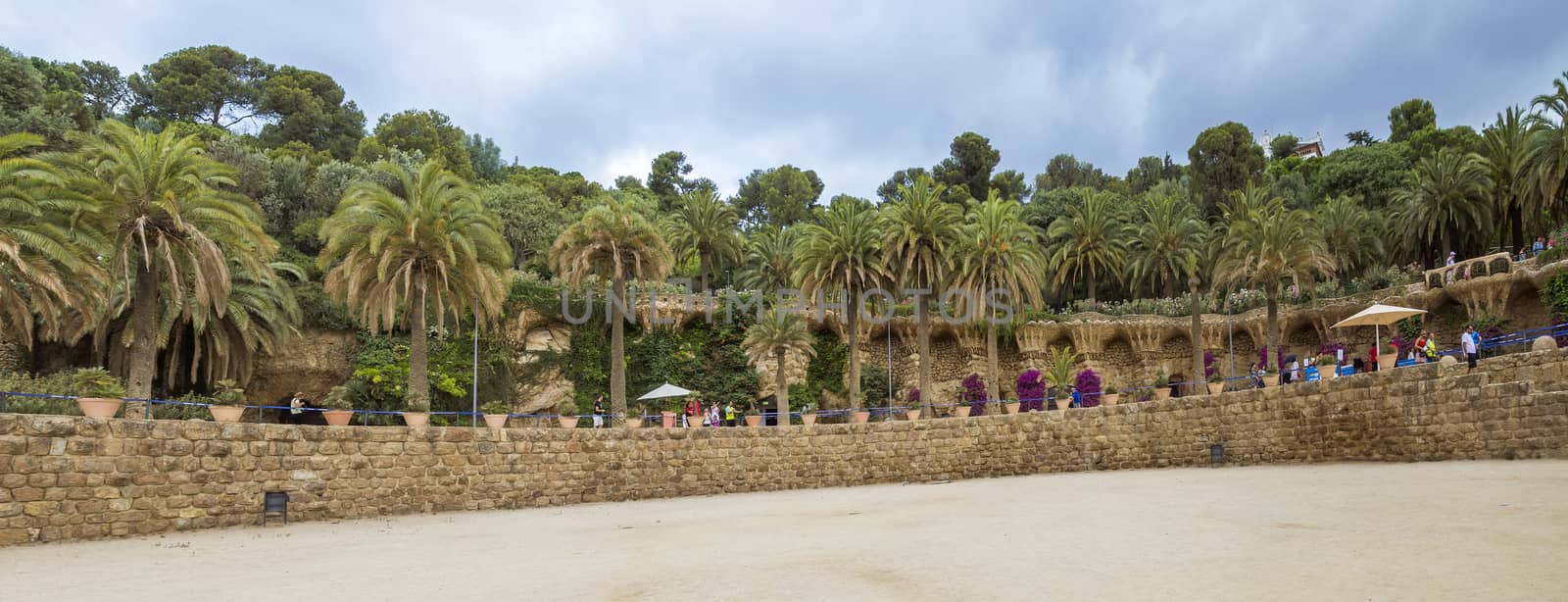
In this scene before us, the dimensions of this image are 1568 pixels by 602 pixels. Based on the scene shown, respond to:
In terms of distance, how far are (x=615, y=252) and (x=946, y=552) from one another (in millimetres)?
18876

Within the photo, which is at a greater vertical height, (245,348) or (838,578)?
(245,348)

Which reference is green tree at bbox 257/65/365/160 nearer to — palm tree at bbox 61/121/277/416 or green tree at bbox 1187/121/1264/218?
palm tree at bbox 61/121/277/416

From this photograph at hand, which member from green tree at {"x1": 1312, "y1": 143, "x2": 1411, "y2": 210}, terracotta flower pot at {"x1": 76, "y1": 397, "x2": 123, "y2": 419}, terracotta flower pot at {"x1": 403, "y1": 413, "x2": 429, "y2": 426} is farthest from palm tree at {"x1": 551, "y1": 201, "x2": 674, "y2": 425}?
green tree at {"x1": 1312, "y1": 143, "x2": 1411, "y2": 210}

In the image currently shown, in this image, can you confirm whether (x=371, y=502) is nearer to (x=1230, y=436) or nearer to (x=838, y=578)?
(x=838, y=578)

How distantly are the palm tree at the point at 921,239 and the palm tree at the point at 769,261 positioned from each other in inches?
534

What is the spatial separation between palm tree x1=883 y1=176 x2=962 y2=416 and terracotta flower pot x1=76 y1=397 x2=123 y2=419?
23.8m

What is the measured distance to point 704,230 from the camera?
46500 mm

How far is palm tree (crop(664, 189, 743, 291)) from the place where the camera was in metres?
46.5

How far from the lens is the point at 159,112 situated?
215ft

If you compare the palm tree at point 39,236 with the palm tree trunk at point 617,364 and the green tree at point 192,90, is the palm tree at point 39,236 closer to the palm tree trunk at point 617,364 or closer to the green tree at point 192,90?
the palm tree trunk at point 617,364

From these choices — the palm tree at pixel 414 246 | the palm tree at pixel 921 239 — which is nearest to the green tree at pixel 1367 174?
the palm tree at pixel 921 239

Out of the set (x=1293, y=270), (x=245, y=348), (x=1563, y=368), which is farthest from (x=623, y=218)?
(x=1293, y=270)

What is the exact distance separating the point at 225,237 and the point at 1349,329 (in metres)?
46.4

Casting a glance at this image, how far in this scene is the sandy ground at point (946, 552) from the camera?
8.05 m
